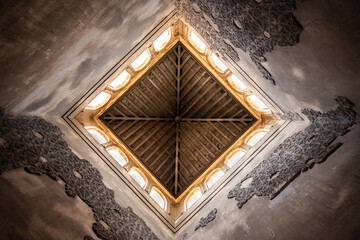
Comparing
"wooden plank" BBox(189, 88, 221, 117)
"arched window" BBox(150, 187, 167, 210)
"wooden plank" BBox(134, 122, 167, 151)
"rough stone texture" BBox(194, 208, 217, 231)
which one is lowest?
"rough stone texture" BBox(194, 208, 217, 231)

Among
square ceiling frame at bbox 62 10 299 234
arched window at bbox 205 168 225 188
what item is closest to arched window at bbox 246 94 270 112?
square ceiling frame at bbox 62 10 299 234

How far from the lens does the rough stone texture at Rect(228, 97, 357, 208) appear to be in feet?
12.6

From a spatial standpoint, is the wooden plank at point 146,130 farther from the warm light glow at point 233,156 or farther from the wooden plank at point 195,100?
the warm light glow at point 233,156

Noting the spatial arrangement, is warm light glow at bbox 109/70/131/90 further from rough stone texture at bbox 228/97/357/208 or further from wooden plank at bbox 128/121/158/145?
rough stone texture at bbox 228/97/357/208

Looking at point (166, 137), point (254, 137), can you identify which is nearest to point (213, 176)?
point (254, 137)

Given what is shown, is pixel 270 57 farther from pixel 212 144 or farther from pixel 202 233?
pixel 212 144

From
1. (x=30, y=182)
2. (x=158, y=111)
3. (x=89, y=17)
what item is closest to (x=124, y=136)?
(x=158, y=111)

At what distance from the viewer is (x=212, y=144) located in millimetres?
8664

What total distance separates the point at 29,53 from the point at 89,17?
1.00 meters

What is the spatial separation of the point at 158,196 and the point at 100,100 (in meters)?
3.54

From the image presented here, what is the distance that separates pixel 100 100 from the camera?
7.61 meters

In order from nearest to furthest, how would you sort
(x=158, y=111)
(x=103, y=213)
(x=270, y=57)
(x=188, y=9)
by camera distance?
(x=270, y=57) < (x=103, y=213) < (x=188, y=9) < (x=158, y=111)

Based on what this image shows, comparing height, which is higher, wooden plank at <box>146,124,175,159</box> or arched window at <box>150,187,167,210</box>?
wooden plank at <box>146,124,175,159</box>

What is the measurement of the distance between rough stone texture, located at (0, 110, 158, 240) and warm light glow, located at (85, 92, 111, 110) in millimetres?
2470
